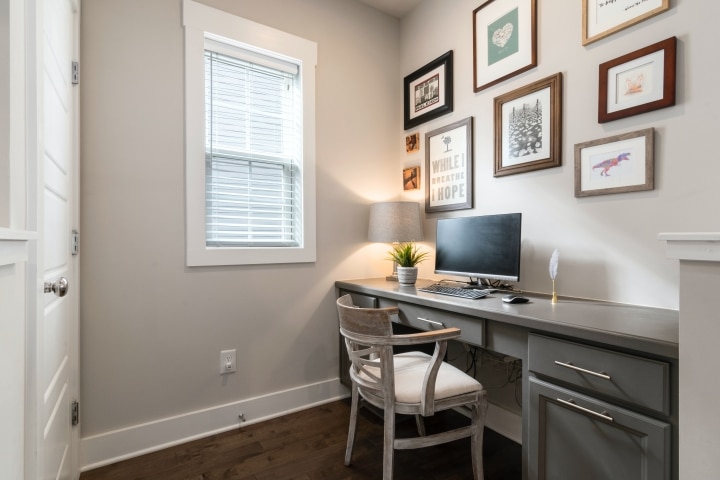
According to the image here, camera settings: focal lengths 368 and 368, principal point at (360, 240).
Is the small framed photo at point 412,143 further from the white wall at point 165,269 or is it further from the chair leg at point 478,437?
the chair leg at point 478,437

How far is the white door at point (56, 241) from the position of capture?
103 cm

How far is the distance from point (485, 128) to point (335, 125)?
1.00 metres

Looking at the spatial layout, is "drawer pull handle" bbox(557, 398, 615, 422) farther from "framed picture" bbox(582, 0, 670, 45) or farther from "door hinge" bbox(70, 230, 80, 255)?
"door hinge" bbox(70, 230, 80, 255)

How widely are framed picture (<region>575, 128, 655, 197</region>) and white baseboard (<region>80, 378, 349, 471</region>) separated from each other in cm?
194

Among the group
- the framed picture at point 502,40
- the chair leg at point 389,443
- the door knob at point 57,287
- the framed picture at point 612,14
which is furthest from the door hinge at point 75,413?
the framed picture at point 612,14

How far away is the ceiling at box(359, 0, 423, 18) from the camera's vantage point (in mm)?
2680

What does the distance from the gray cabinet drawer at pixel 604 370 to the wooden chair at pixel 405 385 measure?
1.05 ft

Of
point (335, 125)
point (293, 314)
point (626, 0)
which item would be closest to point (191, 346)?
point (293, 314)

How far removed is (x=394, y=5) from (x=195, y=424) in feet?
10.1

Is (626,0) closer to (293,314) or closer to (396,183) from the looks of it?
(396,183)

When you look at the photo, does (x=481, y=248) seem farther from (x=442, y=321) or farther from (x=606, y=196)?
(x=606, y=196)

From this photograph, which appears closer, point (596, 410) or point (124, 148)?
point (596, 410)

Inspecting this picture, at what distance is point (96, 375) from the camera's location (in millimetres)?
1822

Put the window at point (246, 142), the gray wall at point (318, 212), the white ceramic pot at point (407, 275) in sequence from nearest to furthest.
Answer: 1. the gray wall at point (318, 212)
2. the window at point (246, 142)
3. the white ceramic pot at point (407, 275)
